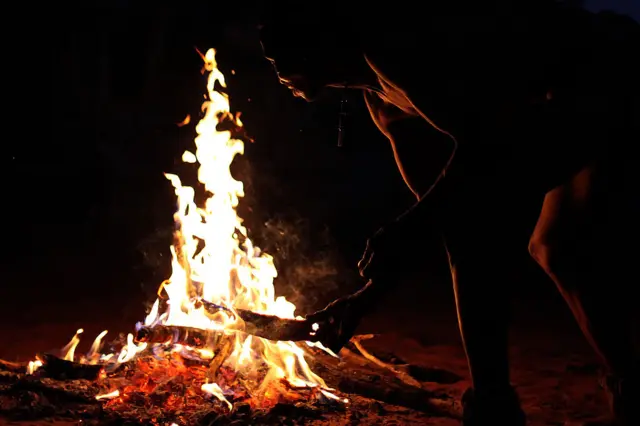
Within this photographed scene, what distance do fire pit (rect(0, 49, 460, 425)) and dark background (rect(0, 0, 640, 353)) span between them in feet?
4.61

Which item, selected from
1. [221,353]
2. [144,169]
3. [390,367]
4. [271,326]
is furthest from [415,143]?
[144,169]

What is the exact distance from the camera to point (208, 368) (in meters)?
4.21

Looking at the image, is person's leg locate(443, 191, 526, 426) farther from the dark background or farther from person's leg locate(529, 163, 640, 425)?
the dark background

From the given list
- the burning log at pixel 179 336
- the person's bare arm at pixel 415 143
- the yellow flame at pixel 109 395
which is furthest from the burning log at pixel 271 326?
the person's bare arm at pixel 415 143

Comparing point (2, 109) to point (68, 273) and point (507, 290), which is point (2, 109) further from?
point (507, 290)

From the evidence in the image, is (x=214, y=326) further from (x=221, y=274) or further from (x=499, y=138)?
(x=499, y=138)

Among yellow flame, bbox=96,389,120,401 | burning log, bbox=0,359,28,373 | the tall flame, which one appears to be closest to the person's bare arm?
the tall flame

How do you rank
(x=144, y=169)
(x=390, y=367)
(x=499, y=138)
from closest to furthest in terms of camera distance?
(x=499, y=138) < (x=390, y=367) < (x=144, y=169)

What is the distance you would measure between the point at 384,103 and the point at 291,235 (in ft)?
12.9

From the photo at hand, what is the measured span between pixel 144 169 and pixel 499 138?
1065 centimetres

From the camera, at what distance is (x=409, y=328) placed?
6.60 metres

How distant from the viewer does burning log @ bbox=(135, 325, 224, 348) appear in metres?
4.31

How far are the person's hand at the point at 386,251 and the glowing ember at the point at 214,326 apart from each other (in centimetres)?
68

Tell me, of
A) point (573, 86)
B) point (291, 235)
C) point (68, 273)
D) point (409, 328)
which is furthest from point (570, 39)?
point (68, 273)
